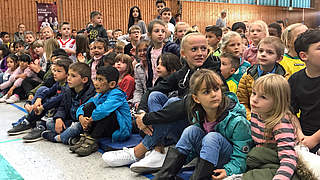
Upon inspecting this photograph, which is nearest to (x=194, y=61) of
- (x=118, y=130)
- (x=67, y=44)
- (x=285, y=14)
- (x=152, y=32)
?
(x=118, y=130)

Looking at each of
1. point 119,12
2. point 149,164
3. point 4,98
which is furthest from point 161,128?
point 119,12

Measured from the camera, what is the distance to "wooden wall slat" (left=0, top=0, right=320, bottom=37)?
420 inches

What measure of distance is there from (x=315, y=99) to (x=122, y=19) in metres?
11.3

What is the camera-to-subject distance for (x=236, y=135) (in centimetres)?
204

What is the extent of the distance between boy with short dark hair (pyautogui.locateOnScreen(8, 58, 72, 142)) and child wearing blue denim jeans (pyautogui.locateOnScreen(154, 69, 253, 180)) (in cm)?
200

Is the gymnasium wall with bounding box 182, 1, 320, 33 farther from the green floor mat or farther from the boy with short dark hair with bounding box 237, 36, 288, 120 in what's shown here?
the green floor mat

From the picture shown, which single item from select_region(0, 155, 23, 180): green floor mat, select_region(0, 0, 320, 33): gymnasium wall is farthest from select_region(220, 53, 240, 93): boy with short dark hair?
select_region(0, 0, 320, 33): gymnasium wall

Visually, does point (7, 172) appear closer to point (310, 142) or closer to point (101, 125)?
point (101, 125)

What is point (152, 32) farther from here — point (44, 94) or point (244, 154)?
point (244, 154)

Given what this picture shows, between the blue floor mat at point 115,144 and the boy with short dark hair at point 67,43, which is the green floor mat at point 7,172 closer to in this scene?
the blue floor mat at point 115,144

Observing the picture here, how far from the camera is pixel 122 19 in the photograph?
1263 cm

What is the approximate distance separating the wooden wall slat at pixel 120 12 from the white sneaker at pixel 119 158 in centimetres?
943

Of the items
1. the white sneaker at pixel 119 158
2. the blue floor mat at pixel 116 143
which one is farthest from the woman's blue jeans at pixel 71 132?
the white sneaker at pixel 119 158

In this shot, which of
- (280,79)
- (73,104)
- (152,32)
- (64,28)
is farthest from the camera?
(64,28)
